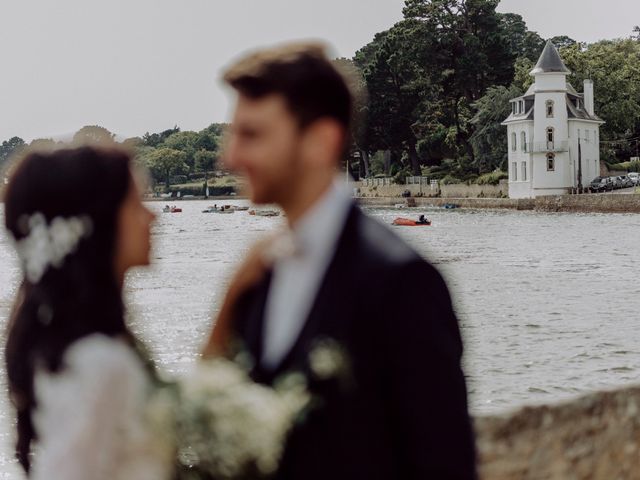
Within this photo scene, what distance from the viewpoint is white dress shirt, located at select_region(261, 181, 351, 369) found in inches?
87.2

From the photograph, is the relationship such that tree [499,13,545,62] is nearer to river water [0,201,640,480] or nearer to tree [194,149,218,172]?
tree [194,149,218,172]

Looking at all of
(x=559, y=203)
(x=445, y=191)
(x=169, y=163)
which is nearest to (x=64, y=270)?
(x=559, y=203)

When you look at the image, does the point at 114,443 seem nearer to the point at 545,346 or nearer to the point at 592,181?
the point at 545,346

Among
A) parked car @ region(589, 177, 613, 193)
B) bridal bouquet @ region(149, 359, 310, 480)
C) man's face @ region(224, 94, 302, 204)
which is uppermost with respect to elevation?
man's face @ region(224, 94, 302, 204)

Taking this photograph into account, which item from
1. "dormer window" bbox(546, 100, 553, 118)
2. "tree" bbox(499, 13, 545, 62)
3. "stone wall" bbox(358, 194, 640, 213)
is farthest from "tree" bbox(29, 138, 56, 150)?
"tree" bbox(499, 13, 545, 62)

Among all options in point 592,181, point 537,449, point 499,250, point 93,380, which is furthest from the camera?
point 592,181

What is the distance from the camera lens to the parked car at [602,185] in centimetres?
8750

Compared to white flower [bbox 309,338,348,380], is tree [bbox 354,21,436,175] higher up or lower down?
higher up

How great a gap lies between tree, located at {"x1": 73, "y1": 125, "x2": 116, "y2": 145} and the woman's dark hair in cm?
6

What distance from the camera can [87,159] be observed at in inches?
91.5

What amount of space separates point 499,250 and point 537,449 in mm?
49740

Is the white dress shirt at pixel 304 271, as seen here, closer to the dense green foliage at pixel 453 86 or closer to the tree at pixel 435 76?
the dense green foliage at pixel 453 86

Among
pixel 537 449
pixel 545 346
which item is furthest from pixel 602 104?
pixel 537 449

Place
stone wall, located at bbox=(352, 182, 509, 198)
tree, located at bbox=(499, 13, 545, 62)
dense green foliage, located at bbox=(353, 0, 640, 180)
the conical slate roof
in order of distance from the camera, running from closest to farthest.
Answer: the conical slate roof
stone wall, located at bbox=(352, 182, 509, 198)
dense green foliage, located at bbox=(353, 0, 640, 180)
tree, located at bbox=(499, 13, 545, 62)
